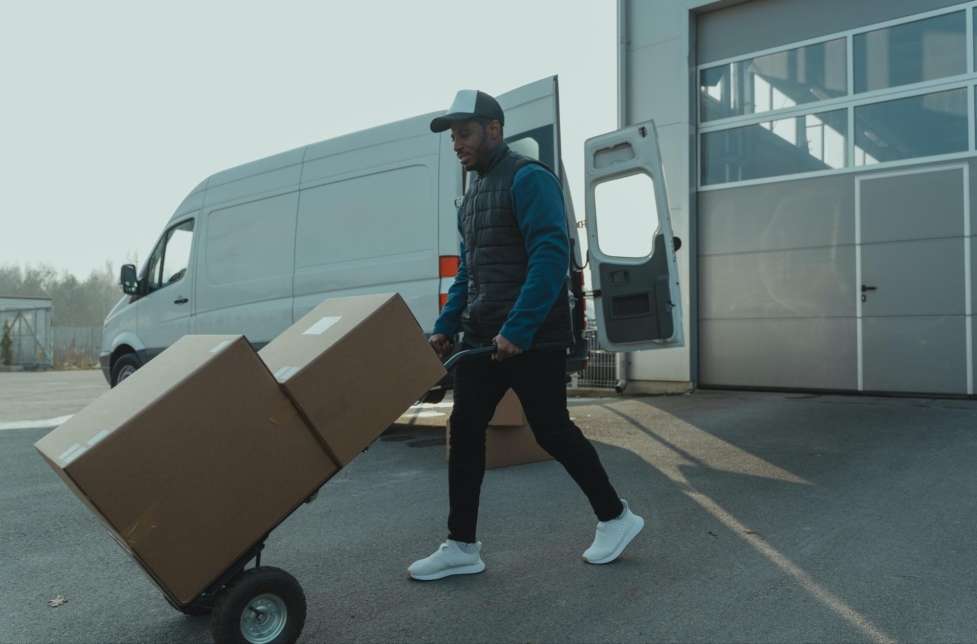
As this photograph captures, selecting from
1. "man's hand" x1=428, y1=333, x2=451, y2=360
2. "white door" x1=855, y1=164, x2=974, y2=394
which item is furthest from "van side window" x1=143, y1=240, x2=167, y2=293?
"white door" x1=855, y1=164, x2=974, y2=394

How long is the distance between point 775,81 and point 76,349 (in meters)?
24.6

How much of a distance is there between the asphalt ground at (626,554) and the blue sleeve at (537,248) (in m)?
0.93

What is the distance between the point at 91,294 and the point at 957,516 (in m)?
54.3

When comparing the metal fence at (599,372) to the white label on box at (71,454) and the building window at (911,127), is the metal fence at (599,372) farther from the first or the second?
the white label on box at (71,454)

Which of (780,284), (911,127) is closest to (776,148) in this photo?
(911,127)

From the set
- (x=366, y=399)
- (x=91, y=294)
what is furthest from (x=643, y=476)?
(x=91, y=294)

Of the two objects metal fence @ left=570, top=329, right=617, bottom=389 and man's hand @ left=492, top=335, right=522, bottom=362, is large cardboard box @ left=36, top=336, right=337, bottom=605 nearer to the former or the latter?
man's hand @ left=492, top=335, right=522, bottom=362

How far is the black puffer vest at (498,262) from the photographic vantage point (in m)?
3.00

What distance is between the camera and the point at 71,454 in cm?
207

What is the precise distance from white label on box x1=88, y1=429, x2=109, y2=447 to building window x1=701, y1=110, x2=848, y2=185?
7.73 meters

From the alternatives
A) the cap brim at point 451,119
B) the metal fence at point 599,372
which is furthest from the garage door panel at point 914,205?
the cap brim at point 451,119

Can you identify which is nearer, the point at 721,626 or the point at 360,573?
the point at 721,626

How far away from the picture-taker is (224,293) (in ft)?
24.0

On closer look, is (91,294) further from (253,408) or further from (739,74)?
(253,408)
